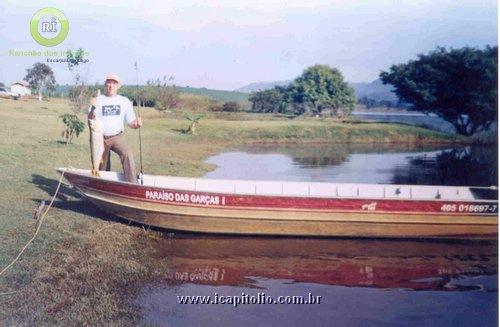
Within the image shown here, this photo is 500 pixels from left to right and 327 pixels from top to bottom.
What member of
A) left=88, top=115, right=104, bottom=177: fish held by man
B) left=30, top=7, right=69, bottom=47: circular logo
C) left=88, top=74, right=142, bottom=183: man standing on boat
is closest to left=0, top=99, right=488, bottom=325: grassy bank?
left=88, top=115, right=104, bottom=177: fish held by man

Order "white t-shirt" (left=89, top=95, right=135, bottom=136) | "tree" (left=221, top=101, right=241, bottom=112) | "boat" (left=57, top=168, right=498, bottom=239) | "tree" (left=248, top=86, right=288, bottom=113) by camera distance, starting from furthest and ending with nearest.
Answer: "tree" (left=248, top=86, right=288, bottom=113), "tree" (left=221, top=101, right=241, bottom=112), "white t-shirt" (left=89, top=95, right=135, bottom=136), "boat" (left=57, top=168, right=498, bottom=239)

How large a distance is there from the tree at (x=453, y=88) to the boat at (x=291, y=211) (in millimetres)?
3736

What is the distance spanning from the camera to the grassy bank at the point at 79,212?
464 centimetres

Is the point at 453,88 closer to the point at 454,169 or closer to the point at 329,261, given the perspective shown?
the point at 454,169

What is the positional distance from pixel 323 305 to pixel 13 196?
16.9ft

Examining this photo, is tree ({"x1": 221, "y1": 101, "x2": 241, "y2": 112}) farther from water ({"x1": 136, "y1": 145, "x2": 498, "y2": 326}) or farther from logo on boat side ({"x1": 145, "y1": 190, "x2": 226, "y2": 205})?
water ({"x1": 136, "y1": 145, "x2": 498, "y2": 326})

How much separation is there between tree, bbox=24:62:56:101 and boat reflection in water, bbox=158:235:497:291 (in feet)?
10.7

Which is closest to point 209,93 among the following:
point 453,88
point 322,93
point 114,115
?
point 114,115

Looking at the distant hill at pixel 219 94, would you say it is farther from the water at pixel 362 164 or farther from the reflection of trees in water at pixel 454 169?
the reflection of trees in water at pixel 454 169

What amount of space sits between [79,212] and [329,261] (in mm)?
3893

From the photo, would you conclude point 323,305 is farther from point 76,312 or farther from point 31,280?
point 31,280

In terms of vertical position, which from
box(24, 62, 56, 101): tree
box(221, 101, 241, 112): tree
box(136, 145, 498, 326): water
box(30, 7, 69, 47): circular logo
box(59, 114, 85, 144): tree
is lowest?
box(136, 145, 498, 326): water

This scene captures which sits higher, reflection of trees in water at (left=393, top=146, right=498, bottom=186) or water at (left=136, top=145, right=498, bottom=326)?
reflection of trees in water at (left=393, top=146, right=498, bottom=186)

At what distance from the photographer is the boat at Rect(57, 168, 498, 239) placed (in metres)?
6.88
